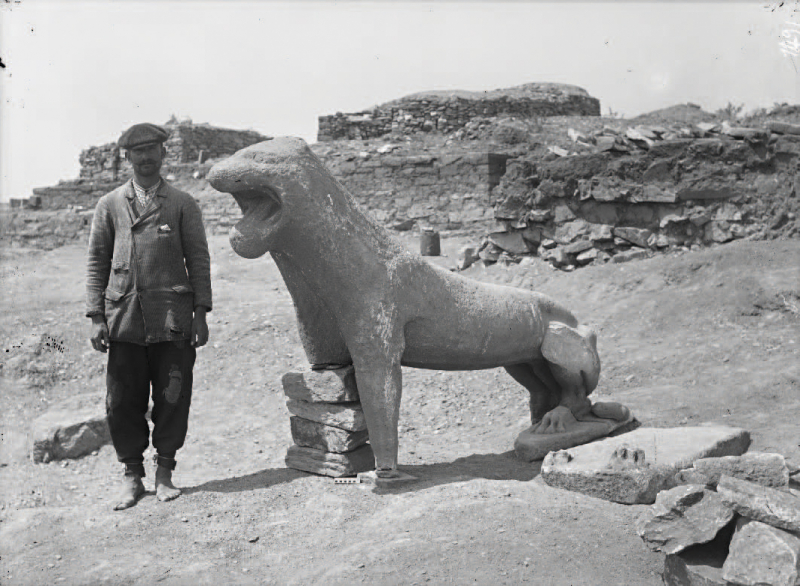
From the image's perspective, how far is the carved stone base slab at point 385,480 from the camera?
4.50 m

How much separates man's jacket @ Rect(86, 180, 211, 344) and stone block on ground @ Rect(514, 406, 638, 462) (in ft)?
7.07

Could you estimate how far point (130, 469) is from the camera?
4.60 meters

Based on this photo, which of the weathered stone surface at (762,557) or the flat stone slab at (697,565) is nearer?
the weathered stone surface at (762,557)

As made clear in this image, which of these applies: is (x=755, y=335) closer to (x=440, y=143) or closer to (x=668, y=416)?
(x=668, y=416)

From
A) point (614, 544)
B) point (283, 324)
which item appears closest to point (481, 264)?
point (283, 324)

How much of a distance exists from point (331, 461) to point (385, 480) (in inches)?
15.3

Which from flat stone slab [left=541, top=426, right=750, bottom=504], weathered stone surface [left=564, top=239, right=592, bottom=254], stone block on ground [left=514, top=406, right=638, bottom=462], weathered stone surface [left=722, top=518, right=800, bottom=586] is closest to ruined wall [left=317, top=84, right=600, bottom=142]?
weathered stone surface [left=564, top=239, right=592, bottom=254]

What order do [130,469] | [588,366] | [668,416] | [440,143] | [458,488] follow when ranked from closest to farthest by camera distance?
1. [458,488]
2. [130,469]
3. [588,366]
4. [668,416]
5. [440,143]

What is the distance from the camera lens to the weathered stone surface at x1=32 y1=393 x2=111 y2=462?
21.5 ft

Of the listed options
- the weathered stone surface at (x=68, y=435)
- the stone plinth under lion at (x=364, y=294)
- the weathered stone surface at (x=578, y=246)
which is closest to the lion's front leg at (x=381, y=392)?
the stone plinth under lion at (x=364, y=294)

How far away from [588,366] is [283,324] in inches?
178

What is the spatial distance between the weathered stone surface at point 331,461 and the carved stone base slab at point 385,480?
4.1 inches

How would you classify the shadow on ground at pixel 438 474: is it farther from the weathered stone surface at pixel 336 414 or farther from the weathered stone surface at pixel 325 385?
the weathered stone surface at pixel 325 385

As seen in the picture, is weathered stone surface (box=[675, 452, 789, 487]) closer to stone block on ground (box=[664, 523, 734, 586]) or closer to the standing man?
stone block on ground (box=[664, 523, 734, 586])
